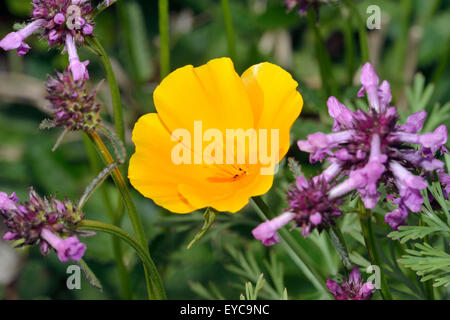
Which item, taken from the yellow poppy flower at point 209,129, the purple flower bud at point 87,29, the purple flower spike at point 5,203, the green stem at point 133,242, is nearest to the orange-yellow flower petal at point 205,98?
the yellow poppy flower at point 209,129

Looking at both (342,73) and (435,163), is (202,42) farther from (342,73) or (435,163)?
(435,163)

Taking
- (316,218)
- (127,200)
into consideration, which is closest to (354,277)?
(316,218)

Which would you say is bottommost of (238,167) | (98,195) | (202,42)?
(238,167)

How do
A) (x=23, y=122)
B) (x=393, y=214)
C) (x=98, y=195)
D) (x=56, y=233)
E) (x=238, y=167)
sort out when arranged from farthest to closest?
(x=23, y=122) → (x=98, y=195) → (x=238, y=167) → (x=393, y=214) → (x=56, y=233)

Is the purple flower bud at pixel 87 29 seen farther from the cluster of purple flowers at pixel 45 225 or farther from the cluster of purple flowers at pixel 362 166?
the cluster of purple flowers at pixel 362 166

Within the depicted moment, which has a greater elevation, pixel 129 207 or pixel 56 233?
pixel 129 207

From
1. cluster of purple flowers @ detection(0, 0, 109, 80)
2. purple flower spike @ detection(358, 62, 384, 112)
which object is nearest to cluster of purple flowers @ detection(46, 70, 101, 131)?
cluster of purple flowers @ detection(0, 0, 109, 80)
